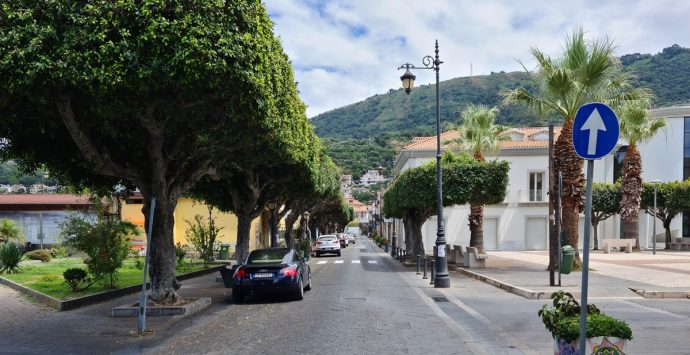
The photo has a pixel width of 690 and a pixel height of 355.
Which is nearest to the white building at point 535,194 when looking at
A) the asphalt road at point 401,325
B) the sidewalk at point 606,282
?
the sidewalk at point 606,282

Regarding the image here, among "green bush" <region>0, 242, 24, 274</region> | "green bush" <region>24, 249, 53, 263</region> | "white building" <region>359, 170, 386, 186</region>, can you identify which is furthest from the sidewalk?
"white building" <region>359, 170, 386, 186</region>

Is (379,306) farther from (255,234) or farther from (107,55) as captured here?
(255,234)

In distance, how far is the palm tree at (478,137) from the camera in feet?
117

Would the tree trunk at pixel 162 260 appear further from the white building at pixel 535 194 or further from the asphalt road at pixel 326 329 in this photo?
the white building at pixel 535 194

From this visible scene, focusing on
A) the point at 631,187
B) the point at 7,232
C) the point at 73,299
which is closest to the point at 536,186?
the point at 631,187

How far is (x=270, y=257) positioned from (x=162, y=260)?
321 cm

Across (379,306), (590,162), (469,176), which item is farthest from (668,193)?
(590,162)

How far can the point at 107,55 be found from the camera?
8844mm

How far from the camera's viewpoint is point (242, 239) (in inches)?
934

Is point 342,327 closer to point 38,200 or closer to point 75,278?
point 75,278

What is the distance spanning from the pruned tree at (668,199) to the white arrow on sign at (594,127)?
43.1m

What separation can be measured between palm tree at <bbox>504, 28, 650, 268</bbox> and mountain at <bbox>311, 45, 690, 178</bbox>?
81.5 m

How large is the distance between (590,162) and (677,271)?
64.9 ft

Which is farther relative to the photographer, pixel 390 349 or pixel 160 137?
pixel 160 137
